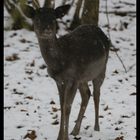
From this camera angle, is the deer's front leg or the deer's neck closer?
the deer's neck

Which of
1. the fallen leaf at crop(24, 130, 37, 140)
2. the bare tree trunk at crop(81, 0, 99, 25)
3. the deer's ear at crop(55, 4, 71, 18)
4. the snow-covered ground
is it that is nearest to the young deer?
the deer's ear at crop(55, 4, 71, 18)

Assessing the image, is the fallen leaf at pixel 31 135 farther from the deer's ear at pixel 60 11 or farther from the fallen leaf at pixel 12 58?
the fallen leaf at pixel 12 58

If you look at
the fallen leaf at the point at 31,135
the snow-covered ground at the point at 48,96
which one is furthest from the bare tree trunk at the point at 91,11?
the fallen leaf at the point at 31,135

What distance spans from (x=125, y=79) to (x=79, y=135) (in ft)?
11.1

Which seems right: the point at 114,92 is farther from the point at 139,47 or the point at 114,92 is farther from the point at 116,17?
the point at 116,17

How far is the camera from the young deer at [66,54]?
5.85 m

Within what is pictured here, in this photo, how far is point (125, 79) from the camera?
9.86m

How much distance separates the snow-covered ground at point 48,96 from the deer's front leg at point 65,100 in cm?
29

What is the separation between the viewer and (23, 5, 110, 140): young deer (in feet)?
19.2

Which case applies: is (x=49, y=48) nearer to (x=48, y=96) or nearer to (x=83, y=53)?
(x=83, y=53)

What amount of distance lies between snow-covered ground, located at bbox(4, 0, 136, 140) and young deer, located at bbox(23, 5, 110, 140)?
64 cm

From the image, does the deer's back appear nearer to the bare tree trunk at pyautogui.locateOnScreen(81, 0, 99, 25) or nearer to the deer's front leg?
the deer's front leg

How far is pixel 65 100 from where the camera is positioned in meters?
6.29

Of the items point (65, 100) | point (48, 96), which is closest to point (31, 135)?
point (65, 100)
